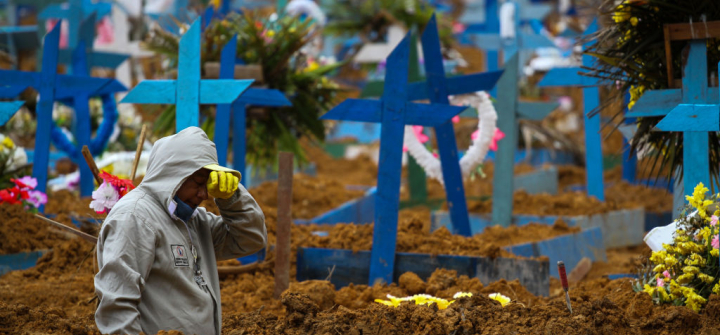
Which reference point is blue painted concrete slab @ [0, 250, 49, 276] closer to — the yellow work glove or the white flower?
the white flower

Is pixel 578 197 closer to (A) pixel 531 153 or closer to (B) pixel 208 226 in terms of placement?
(B) pixel 208 226

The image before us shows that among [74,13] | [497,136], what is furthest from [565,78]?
[74,13]

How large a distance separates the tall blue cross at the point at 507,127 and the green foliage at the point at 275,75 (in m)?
1.96

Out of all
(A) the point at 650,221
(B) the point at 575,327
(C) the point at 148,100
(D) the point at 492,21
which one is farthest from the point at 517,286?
(D) the point at 492,21

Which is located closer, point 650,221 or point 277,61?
point 277,61

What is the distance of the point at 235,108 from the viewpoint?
6.52 metres

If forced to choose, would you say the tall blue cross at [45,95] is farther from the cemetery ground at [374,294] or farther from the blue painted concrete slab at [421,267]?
the blue painted concrete slab at [421,267]

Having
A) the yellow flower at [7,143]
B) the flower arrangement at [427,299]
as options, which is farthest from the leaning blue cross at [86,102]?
the flower arrangement at [427,299]

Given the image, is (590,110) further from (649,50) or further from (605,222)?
(649,50)

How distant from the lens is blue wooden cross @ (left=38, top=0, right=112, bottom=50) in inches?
450

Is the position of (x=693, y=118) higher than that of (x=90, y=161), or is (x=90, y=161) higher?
(x=90, y=161)

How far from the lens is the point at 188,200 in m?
Answer: 3.55

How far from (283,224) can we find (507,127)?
10.5 ft

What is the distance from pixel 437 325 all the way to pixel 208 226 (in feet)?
3.90
